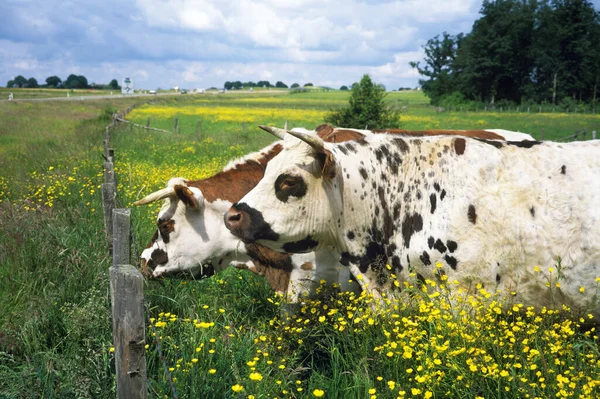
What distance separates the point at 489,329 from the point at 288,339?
1.61 meters

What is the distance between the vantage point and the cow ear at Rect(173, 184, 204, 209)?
516 centimetres

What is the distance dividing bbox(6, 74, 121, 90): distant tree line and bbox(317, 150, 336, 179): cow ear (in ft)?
510

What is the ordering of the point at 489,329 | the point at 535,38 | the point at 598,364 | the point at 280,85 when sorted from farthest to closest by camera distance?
the point at 280,85
the point at 535,38
the point at 489,329
the point at 598,364

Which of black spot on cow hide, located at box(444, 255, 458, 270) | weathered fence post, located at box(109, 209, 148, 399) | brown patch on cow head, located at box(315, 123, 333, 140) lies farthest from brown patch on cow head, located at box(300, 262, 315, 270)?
weathered fence post, located at box(109, 209, 148, 399)

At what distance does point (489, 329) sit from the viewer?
3625 millimetres

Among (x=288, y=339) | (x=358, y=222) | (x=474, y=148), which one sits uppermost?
(x=474, y=148)

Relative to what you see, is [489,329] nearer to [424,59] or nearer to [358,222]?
[358,222]

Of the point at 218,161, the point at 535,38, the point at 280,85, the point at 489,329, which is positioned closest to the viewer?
the point at 489,329

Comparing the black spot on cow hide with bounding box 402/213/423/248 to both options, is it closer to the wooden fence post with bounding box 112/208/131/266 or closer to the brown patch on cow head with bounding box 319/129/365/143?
the brown patch on cow head with bounding box 319/129/365/143

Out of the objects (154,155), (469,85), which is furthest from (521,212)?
(469,85)

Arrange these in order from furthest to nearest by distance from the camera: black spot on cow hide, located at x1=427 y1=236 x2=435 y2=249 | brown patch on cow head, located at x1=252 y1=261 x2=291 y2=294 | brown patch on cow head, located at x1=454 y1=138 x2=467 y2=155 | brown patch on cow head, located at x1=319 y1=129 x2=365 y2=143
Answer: brown patch on cow head, located at x1=319 y1=129 x2=365 y2=143 < brown patch on cow head, located at x1=252 y1=261 x2=291 y2=294 < brown patch on cow head, located at x1=454 y1=138 x2=467 y2=155 < black spot on cow hide, located at x1=427 y1=236 x2=435 y2=249

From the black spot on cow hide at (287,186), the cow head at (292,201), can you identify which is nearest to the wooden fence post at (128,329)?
the cow head at (292,201)

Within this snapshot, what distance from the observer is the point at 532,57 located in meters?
72.9

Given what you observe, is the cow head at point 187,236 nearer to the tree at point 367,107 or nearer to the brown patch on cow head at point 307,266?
the brown patch on cow head at point 307,266
